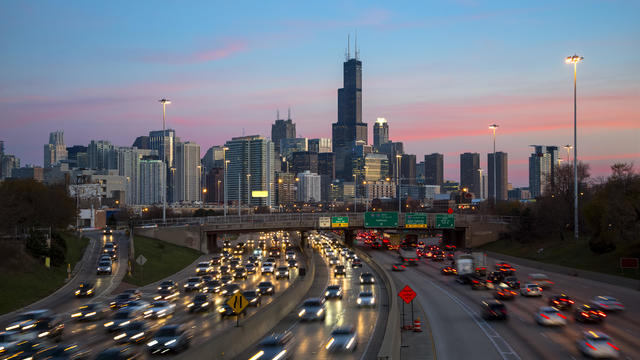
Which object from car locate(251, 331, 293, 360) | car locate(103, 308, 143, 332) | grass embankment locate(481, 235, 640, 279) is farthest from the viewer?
grass embankment locate(481, 235, 640, 279)

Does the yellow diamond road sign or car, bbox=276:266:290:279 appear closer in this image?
the yellow diamond road sign

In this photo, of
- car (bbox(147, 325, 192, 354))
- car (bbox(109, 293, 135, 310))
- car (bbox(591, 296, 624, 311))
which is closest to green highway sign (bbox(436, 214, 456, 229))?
car (bbox(591, 296, 624, 311))

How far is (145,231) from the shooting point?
96.8 m

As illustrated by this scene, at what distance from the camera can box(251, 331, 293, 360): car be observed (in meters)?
28.0

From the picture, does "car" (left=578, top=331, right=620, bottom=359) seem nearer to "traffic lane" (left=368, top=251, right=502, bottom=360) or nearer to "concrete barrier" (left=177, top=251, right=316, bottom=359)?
"traffic lane" (left=368, top=251, right=502, bottom=360)

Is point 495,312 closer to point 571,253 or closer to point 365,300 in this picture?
point 365,300

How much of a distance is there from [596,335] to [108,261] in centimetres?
5535

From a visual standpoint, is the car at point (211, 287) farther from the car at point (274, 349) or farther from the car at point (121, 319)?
the car at point (274, 349)

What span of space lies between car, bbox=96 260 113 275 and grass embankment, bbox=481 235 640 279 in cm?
5491

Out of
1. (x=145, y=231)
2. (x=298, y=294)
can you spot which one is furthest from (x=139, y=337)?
(x=145, y=231)

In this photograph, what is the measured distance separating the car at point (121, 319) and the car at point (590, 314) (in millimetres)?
30100

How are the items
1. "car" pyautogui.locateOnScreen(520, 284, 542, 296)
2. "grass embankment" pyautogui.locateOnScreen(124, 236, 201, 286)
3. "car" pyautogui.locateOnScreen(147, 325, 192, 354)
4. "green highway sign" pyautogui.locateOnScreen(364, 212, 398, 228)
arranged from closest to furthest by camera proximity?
"car" pyautogui.locateOnScreen(147, 325, 192, 354), "car" pyautogui.locateOnScreen(520, 284, 542, 296), "grass embankment" pyautogui.locateOnScreen(124, 236, 201, 286), "green highway sign" pyautogui.locateOnScreen(364, 212, 398, 228)

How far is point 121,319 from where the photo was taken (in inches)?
1533

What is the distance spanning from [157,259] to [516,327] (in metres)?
52.8
